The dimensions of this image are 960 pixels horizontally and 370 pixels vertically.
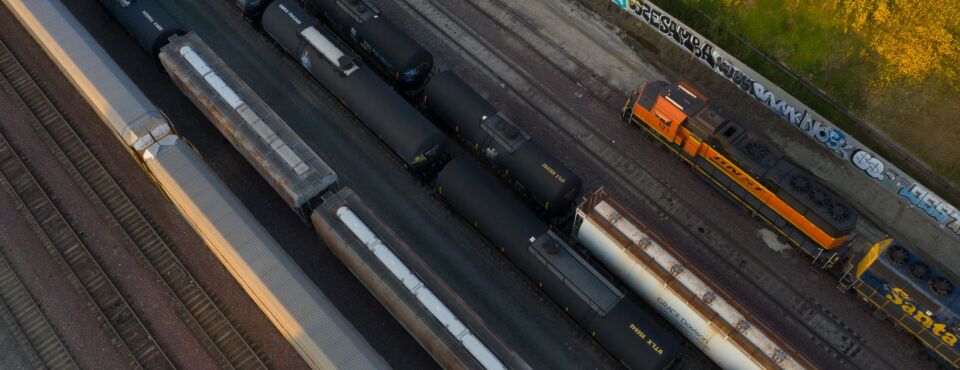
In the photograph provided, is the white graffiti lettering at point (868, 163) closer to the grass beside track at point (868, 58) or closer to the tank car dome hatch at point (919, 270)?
the grass beside track at point (868, 58)

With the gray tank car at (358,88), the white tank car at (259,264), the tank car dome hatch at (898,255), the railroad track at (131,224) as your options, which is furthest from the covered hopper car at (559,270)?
the railroad track at (131,224)

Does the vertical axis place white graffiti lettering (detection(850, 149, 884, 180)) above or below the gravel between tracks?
above

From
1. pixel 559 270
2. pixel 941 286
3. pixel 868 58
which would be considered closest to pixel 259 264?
pixel 559 270

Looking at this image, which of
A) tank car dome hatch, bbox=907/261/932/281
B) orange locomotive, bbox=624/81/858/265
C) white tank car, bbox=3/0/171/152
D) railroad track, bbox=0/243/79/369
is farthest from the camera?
white tank car, bbox=3/0/171/152

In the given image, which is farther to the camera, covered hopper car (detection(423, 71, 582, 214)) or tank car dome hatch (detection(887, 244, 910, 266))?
covered hopper car (detection(423, 71, 582, 214))

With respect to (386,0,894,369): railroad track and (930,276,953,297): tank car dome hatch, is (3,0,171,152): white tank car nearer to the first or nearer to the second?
(386,0,894,369): railroad track

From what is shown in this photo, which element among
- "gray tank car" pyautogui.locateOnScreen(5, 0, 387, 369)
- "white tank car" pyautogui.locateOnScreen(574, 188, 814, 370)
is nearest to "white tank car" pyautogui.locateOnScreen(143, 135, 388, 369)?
"gray tank car" pyautogui.locateOnScreen(5, 0, 387, 369)

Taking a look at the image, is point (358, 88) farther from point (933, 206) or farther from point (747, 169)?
point (933, 206)
